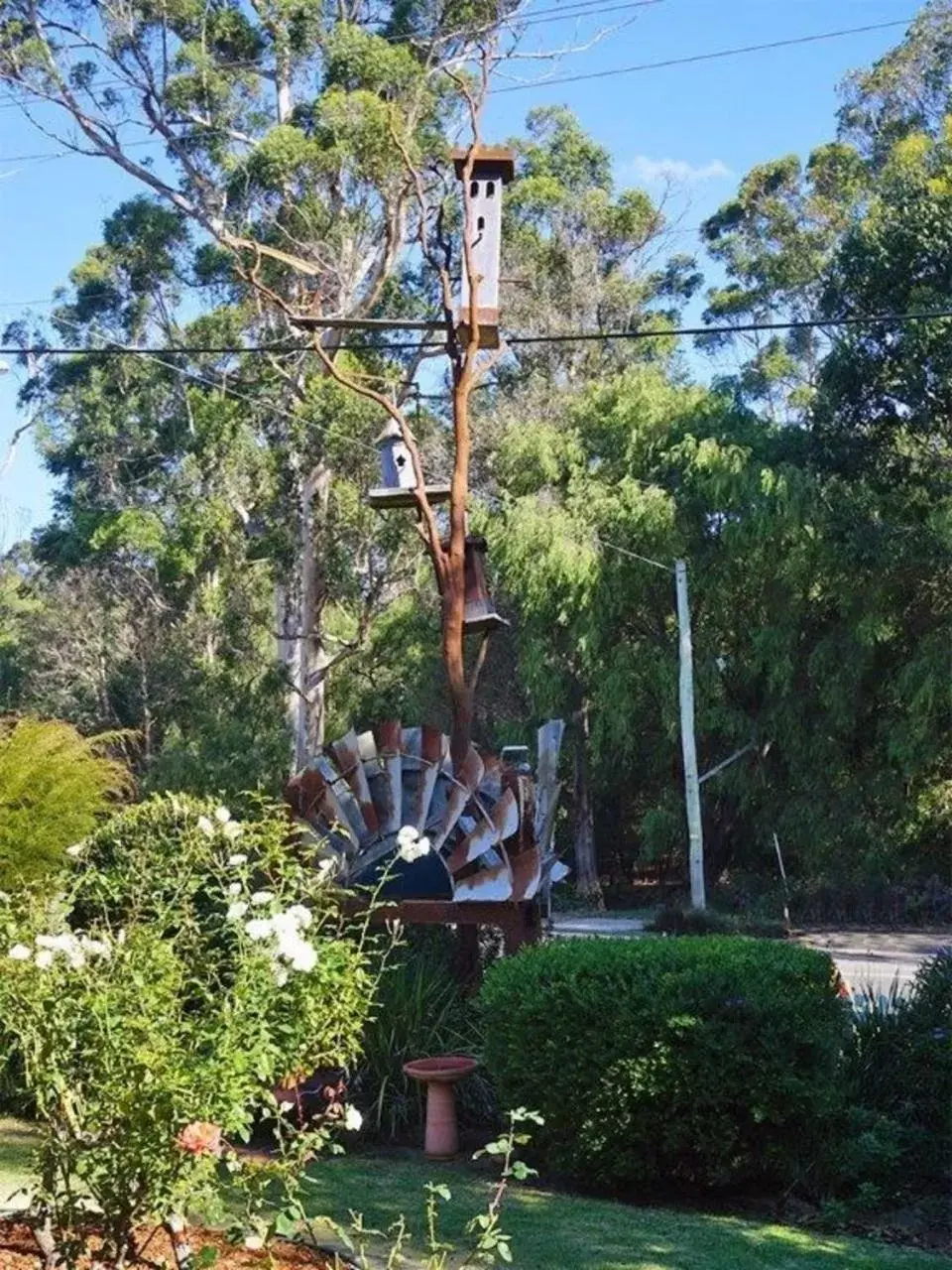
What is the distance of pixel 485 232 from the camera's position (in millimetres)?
9023

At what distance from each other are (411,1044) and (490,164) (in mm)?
5339

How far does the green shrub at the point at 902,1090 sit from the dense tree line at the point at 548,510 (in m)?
14.5

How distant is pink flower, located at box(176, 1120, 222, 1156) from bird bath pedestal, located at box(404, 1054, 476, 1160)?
3196mm

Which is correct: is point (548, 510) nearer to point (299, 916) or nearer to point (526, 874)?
point (526, 874)

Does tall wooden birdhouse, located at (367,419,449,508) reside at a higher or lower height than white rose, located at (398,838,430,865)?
higher

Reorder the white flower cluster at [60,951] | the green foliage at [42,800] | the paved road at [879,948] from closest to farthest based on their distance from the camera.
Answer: the white flower cluster at [60,951] → the green foliage at [42,800] → the paved road at [879,948]

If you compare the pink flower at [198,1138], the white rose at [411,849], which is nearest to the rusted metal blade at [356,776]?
the white rose at [411,849]

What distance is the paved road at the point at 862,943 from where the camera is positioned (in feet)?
50.7

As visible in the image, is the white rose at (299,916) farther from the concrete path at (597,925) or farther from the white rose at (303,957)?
the concrete path at (597,925)

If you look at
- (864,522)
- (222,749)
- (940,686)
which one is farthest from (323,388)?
(940,686)

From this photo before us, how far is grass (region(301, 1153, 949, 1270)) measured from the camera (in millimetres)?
4777

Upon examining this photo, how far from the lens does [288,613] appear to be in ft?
83.7

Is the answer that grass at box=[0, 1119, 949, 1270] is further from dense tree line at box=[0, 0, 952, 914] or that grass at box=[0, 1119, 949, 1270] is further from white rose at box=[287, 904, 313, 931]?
dense tree line at box=[0, 0, 952, 914]

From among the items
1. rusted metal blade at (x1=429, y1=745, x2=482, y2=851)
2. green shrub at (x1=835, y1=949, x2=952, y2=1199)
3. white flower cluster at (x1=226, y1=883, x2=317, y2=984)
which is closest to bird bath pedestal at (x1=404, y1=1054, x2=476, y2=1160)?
rusted metal blade at (x1=429, y1=745, x2=482, y2=851)
